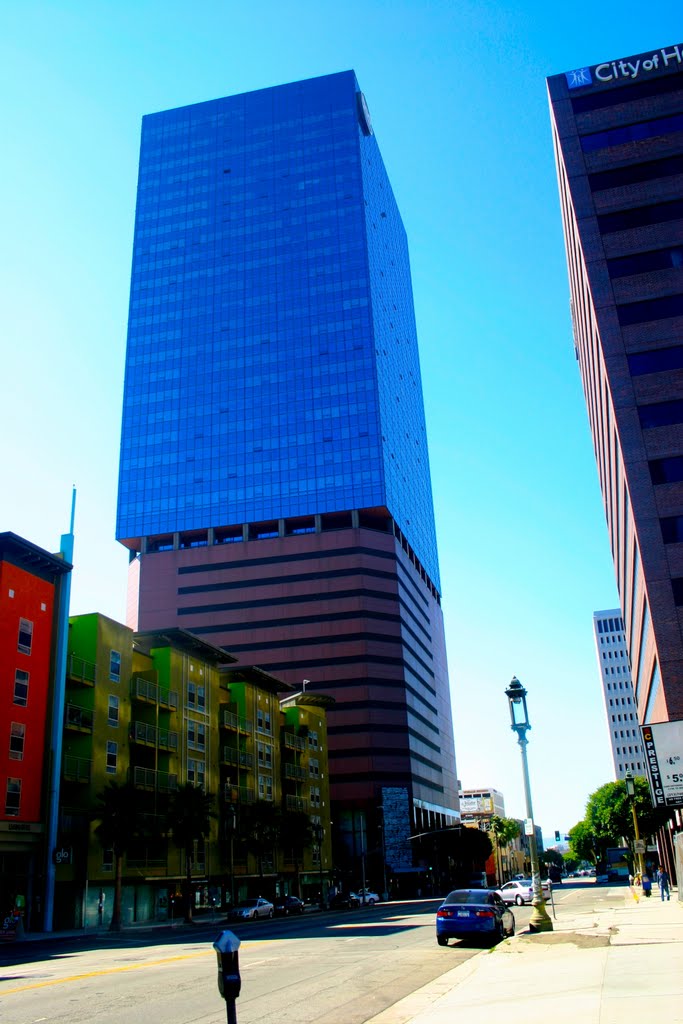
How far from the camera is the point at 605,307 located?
178 feet

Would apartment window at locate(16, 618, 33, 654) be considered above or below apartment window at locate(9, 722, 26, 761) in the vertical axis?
above

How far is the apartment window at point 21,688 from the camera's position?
155 ft

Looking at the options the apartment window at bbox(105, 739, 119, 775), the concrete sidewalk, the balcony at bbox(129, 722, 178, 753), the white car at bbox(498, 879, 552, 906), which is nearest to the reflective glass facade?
the balcony at bbox(129, 722, 178, 753)

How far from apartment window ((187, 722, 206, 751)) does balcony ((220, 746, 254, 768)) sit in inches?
164

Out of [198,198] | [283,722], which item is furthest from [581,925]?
[198,198]

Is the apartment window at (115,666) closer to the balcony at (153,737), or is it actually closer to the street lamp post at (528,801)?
the balcony at (153,737)

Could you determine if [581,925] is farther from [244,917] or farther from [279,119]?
[279,119]

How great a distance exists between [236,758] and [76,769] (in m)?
23.1

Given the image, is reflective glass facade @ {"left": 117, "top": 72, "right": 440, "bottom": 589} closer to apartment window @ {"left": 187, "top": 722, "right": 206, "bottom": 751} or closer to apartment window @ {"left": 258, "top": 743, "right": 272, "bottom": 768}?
apartment window @ {"left": 258, "top": 743, "right": 272, "bottom": 768}

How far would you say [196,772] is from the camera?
6394 centimetres

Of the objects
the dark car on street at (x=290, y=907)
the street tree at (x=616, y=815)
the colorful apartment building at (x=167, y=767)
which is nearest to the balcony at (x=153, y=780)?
the colorful apartment building at (x=167, y=767)

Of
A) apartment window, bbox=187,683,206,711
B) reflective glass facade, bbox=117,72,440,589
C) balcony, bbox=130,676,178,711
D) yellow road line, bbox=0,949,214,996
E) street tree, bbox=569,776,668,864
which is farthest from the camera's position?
reflective glass facade, bbox=117,72,440,589

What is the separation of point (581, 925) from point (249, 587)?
97480 mm

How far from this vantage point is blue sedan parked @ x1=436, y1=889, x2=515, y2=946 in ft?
82.4
